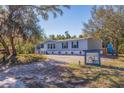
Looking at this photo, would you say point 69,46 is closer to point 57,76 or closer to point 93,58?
point 93,58

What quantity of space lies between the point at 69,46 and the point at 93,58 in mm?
6522

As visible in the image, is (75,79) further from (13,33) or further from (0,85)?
(13,33)

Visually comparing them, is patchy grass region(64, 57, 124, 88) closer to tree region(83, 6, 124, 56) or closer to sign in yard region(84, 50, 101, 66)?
sign in yard region(84, 50, 101, 66)

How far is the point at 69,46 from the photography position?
18.0m

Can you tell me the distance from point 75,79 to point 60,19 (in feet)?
11.2

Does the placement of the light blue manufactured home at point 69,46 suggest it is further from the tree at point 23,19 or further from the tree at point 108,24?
the tree at point 23,19

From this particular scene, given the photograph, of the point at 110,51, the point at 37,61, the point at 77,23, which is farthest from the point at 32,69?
the point at 110,51

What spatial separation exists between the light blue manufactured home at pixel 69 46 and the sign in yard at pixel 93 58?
1896mm

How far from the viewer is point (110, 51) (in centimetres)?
1398

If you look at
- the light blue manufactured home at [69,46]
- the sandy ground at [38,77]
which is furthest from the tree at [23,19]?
the light blue manufactured home at [69,46]

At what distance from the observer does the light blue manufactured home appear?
14820 mm

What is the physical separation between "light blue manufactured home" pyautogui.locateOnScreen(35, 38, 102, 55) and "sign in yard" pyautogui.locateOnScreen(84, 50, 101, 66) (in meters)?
1.90

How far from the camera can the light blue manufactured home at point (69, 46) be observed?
14820 millimetres
